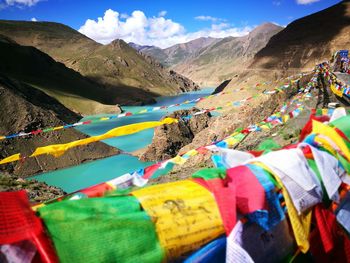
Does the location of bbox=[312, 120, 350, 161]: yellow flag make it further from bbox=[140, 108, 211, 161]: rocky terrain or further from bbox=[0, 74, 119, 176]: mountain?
bbox=[0, 74, 119, 176]: mountain

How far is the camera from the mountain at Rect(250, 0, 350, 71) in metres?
50.5

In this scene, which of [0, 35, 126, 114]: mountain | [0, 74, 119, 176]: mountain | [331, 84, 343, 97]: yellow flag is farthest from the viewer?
[0, 35, 126, 114]: mountain

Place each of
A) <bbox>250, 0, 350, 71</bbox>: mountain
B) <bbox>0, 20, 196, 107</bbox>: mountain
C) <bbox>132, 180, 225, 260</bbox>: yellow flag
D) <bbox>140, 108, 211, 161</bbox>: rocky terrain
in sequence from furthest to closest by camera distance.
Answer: <bbox>0, 20, 196, 107</bbox>: mountain < <bbox>250, 0, 350, 71</bbox>: mountain < <bbox>140, 108, 211, 161</bbox>: rocky terrain < <bbox>132, 180, 225, 260</bbox>: yellow flag

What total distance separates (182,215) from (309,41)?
6096cm

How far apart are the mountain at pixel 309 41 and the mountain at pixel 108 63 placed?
1348 inches

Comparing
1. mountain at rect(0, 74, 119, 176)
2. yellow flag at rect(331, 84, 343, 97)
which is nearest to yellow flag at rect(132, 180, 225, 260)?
yellow flag at rect(331, 84, 343, 97)

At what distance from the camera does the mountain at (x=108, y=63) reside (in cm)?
9681

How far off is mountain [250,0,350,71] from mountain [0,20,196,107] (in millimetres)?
34228

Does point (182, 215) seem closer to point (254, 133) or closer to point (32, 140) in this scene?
point (254, 133)

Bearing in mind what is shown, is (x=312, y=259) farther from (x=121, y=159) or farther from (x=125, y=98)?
(x=125, y=98)

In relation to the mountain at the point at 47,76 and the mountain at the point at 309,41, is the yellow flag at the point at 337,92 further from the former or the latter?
the mountain at the point at 47,76

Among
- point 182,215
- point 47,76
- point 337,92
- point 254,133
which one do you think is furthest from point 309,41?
point 182,215

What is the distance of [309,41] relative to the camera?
5578 centimetres

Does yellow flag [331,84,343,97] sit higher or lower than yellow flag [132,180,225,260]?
higher
